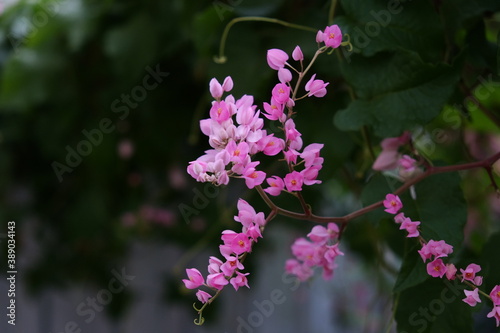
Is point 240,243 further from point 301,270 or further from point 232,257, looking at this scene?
point 301,270

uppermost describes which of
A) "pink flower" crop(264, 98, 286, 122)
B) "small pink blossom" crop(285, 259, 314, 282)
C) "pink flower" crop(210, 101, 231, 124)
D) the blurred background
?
"pink flower" crop(210, 101, 231, 124)

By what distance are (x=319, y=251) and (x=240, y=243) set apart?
9cm

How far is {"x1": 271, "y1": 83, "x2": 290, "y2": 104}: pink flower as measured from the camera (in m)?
0.31

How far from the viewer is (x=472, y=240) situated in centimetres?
71

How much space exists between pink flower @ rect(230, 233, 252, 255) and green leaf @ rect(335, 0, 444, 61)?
0.17 meters

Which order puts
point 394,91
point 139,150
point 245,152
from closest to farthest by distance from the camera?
point 245,152 → point 394,91 → point 139,150

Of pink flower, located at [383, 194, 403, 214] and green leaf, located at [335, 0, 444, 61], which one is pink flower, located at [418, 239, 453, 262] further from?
green leaf, located at [335, 0, 444, 61]

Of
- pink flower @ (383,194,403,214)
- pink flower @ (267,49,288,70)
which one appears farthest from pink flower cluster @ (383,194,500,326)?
pink flower @ (267,49,288,70)

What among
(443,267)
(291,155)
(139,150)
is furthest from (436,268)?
(139,150)

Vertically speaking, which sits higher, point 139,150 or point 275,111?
point 275,111

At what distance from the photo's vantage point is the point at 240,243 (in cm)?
31

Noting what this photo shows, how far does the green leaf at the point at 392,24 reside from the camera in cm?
40

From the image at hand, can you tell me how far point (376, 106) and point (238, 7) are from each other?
232mm

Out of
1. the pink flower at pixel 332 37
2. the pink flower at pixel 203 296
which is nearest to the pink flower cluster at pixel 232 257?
the pink flower at pixel 203 296
